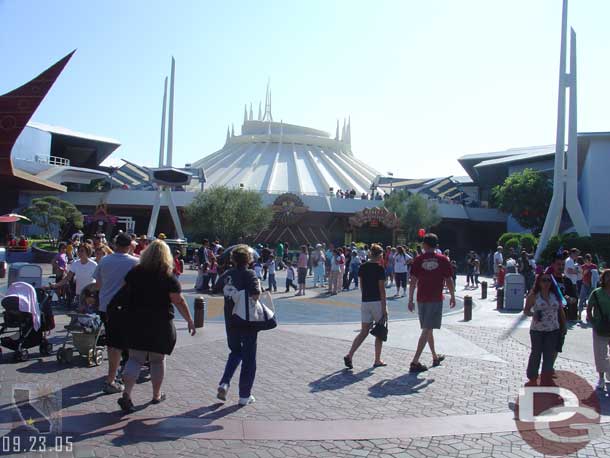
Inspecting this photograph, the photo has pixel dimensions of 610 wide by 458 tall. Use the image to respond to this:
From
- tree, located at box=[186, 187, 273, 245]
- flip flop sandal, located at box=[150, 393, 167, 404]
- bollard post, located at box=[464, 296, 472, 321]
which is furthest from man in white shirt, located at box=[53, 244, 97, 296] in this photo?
tree, located at box=[186, 187, 273, 245]

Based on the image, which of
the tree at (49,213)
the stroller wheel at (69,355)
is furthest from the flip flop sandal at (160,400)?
the tree at (49,213)

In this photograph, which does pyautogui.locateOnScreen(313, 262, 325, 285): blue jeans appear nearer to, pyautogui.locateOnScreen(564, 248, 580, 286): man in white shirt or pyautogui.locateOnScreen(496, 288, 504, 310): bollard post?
pyautogui.locateOnScreen(496, 288, 504, 310): bollard post

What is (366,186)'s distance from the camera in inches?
2368

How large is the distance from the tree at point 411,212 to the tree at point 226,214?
36.4 ft

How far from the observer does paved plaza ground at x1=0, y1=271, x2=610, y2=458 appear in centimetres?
459

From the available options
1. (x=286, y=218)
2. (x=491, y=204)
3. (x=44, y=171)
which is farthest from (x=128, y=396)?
(x=491, y=204)

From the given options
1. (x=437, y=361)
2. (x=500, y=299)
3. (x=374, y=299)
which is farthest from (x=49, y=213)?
(x=437, y=361)

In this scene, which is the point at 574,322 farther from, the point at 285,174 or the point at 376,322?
the point at 285,174

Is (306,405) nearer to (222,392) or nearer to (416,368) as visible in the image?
(222,392)

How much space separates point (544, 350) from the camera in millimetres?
6289

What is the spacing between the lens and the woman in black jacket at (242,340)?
5629 mm

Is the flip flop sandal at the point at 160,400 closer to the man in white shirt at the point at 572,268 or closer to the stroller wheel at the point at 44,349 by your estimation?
the stroller wheel at the point at 44,349

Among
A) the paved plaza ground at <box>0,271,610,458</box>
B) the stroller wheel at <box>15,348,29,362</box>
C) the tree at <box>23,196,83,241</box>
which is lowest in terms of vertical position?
the paved plaza ground at <box>0,271,610,458</box>

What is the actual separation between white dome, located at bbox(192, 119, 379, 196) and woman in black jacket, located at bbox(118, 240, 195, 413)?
1781 inches
